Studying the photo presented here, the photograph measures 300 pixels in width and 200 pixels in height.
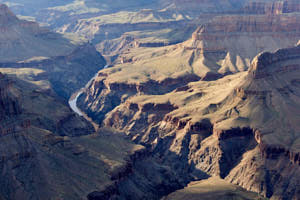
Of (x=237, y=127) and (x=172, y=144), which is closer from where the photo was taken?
(x=237, y=127)

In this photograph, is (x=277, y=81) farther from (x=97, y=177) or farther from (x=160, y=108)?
(x=97, y=177)

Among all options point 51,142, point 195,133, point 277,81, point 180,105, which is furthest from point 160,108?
point 51,142

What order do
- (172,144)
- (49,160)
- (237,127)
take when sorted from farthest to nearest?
(172,144) < (237,127) < (49,160)

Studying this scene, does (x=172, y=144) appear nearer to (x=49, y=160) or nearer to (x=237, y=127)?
(x=237, y=127)

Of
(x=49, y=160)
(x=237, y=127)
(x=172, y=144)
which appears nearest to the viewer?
(x=49, y=160)

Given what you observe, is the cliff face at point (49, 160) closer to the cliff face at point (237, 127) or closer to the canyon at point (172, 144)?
the canyon at point (172, 144)

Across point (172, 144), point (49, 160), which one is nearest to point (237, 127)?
point (172, 144)

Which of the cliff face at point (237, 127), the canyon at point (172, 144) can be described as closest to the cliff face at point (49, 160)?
the canyon at point (172, 144)

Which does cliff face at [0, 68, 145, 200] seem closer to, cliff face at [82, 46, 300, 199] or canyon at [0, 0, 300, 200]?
canyon at [0, 0, 300, 200]
